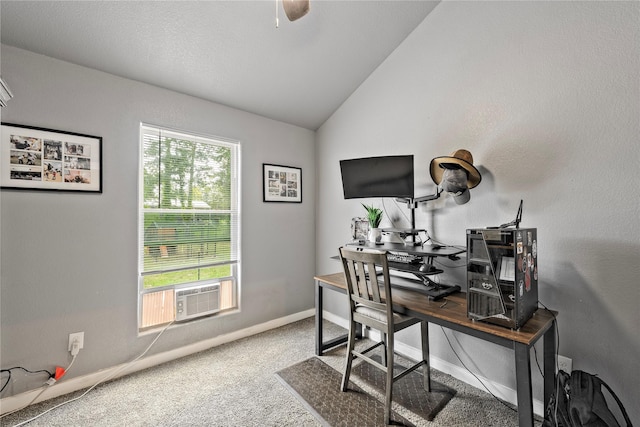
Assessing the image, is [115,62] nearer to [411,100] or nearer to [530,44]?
[411,100]

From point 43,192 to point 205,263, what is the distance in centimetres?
131

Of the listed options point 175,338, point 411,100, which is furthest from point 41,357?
point 411,100

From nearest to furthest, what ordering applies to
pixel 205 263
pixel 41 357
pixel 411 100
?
1. pixel 41 357
2. pixel 411 100
3. pixel 205 263

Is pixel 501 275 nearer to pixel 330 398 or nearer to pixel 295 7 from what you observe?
pixel 330 398

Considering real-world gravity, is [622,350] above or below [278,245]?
below

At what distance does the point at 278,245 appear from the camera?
3186 millimetres

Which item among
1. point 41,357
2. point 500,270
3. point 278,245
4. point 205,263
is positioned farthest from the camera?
point 278,245

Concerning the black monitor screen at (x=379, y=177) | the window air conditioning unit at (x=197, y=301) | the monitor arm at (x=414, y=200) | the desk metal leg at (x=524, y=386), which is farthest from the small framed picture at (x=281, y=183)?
the desk metal leg at (x=524, y=386)

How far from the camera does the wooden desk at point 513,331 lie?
1.24 m

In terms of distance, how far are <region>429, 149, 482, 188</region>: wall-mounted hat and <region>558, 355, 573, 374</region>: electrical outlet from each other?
119 centimetres

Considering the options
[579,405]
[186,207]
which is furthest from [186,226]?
[579,405]

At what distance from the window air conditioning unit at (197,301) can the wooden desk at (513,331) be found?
137 cm

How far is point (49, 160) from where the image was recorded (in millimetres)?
1948

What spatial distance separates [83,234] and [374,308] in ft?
7.29
